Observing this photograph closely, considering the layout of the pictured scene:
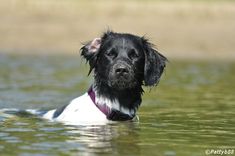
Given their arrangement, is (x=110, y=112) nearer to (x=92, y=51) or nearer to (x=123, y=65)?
(x=92, y=51)

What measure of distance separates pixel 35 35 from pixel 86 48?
21.6 meters

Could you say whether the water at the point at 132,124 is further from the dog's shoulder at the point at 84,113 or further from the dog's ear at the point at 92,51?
the dog's ear at the point at 92,51

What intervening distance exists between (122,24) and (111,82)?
24.7m

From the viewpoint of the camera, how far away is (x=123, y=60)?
960 cm

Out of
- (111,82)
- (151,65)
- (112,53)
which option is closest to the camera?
(111,82)

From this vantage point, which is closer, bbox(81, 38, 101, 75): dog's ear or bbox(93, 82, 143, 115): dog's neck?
bbox(93, 82, 143, 115): dog's neck

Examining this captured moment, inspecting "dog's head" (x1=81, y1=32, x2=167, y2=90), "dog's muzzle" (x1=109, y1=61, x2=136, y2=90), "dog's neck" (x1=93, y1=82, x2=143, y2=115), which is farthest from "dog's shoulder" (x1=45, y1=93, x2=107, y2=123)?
"dog's muzzle" (x1=109, y1=61, x2=136, y2=90)

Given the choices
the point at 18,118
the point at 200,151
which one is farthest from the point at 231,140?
the point at 18,118

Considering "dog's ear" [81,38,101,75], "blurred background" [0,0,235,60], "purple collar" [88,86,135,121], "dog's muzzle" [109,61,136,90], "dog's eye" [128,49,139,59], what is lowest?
"purple collar" [88,86,135,121]

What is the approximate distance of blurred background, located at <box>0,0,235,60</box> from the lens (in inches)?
1206

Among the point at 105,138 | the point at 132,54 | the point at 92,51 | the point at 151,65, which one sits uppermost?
the point at 92,51

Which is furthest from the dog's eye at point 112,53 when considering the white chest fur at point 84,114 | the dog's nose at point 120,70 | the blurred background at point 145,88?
the blurred background at point 145,88

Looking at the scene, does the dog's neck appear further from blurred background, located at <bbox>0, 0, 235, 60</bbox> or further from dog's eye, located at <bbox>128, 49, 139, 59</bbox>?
blurred background, located at <bbox>0, 0, 235, 60</bbox>

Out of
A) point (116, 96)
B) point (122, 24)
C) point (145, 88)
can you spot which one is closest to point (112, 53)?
point (116, 96)
